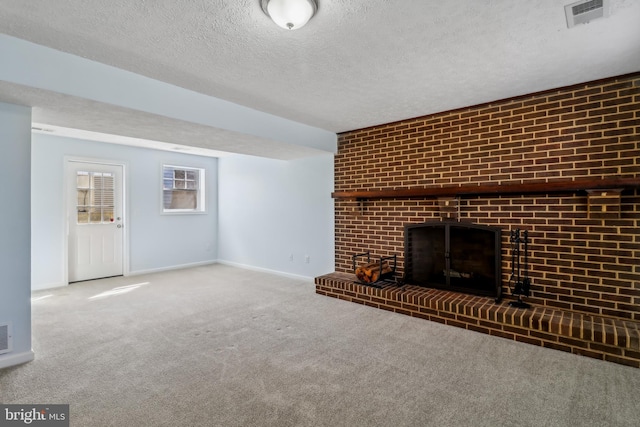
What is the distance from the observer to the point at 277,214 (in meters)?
5.57

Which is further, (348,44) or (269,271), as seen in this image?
(269,271)

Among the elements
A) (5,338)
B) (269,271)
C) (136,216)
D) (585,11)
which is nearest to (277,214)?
(269,271)

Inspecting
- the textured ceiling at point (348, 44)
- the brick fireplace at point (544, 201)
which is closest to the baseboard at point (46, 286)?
the textured ceiling at point (348, 44)

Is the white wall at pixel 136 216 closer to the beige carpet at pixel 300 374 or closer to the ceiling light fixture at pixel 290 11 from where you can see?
the beige carpet at pixel 300 374

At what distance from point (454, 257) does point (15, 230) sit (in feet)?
13.4

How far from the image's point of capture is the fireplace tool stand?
120 inches

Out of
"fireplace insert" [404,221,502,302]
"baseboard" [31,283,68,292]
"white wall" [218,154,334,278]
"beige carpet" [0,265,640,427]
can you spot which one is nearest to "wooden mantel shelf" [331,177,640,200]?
"fireplace insert" [404,221,502,302]

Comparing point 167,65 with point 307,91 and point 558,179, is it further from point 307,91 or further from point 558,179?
point 558,179

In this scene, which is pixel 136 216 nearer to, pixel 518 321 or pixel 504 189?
pixel 504 189

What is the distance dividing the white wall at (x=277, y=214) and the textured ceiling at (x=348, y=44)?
6.92 feet

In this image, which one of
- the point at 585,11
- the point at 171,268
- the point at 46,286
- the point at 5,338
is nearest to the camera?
the point at 585,11

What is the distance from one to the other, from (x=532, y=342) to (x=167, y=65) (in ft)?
12.4

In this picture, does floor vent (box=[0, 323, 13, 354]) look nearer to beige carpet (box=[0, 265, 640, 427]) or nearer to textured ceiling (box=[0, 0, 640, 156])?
beige carpet (box=[0, 265, 640, 427])

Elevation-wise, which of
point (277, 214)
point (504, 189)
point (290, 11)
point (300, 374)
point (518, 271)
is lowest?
point (300, 374)
